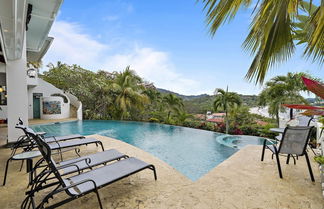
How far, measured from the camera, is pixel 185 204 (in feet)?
7.37

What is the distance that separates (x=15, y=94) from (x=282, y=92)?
1198 cm

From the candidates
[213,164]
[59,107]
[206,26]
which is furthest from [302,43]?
[59,107]

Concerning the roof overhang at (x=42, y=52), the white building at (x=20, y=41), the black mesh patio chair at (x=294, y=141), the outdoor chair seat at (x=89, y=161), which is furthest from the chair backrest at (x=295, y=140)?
the roof overhang at (x=42, y=52)

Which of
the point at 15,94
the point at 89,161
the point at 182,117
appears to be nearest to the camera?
the point at 89,161

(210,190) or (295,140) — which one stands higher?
(295,140)

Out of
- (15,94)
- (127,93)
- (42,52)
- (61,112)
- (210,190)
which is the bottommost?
(210,190)

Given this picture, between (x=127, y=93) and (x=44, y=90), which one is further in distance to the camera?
(x=44, y=90)

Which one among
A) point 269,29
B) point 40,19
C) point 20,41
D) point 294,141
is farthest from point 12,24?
point 294,141

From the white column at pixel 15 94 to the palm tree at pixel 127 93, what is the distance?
9.29m

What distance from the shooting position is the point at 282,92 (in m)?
8.71

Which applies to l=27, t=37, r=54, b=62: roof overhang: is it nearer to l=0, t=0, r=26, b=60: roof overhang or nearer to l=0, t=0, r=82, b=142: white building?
l=0, t=0, r=82, b=142: white building

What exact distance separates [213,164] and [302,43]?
3.67m

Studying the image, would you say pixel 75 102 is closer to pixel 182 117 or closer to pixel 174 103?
pixel 174 103

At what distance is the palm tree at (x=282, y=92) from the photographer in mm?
8312
